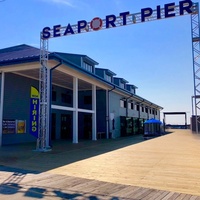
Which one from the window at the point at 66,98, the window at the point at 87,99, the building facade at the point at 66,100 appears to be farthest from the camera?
the window at the point at 87,99

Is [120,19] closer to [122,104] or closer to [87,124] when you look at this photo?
[87,124]

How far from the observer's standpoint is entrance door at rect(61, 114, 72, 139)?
951 inches

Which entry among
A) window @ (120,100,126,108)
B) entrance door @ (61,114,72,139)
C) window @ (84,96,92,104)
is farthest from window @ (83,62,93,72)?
window @ (120,100,126,108)

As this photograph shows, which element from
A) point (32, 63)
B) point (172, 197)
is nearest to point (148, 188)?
point (172, 197)

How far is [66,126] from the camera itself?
81.7 feet

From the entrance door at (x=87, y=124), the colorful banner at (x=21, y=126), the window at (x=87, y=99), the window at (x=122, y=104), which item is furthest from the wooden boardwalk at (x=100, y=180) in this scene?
the window at (x=122, y=104)

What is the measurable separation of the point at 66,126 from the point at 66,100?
2.57 meters

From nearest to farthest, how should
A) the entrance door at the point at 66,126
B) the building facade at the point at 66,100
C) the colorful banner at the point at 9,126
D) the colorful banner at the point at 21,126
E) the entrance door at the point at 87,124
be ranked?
the building facade at the point at 66,100, the colorful banner at the point at 9,126, the colorful banner at the point at 21,126, the entrance door at the point at 66,126, the entrance door at the point at 87,124

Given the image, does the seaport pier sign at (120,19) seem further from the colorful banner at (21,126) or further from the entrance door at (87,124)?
the entrance door at (87,124)

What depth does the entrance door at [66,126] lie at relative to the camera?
24.2 metres

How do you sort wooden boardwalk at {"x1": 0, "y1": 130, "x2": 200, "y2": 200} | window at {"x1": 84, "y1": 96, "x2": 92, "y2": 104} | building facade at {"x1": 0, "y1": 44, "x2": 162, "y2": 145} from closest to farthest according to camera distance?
1. wooden boardwalk at {"x1": 0, "y1": 130, "x2": 200, "y2": 200}
2. building facade at {"x1": 0, "y1": 44, "x2": 162, "y2": 145}
3. window at {"x1": 84, "y1": 96, "x2": 92, "y2": 104}

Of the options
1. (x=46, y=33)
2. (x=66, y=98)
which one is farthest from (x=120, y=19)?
(x=66, y=98)

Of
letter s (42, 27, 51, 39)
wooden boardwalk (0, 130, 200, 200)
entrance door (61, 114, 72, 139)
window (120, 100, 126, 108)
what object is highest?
letter s (42, 27, 51, 39)

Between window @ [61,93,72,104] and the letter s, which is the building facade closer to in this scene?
window @ [61,93,72,104]
